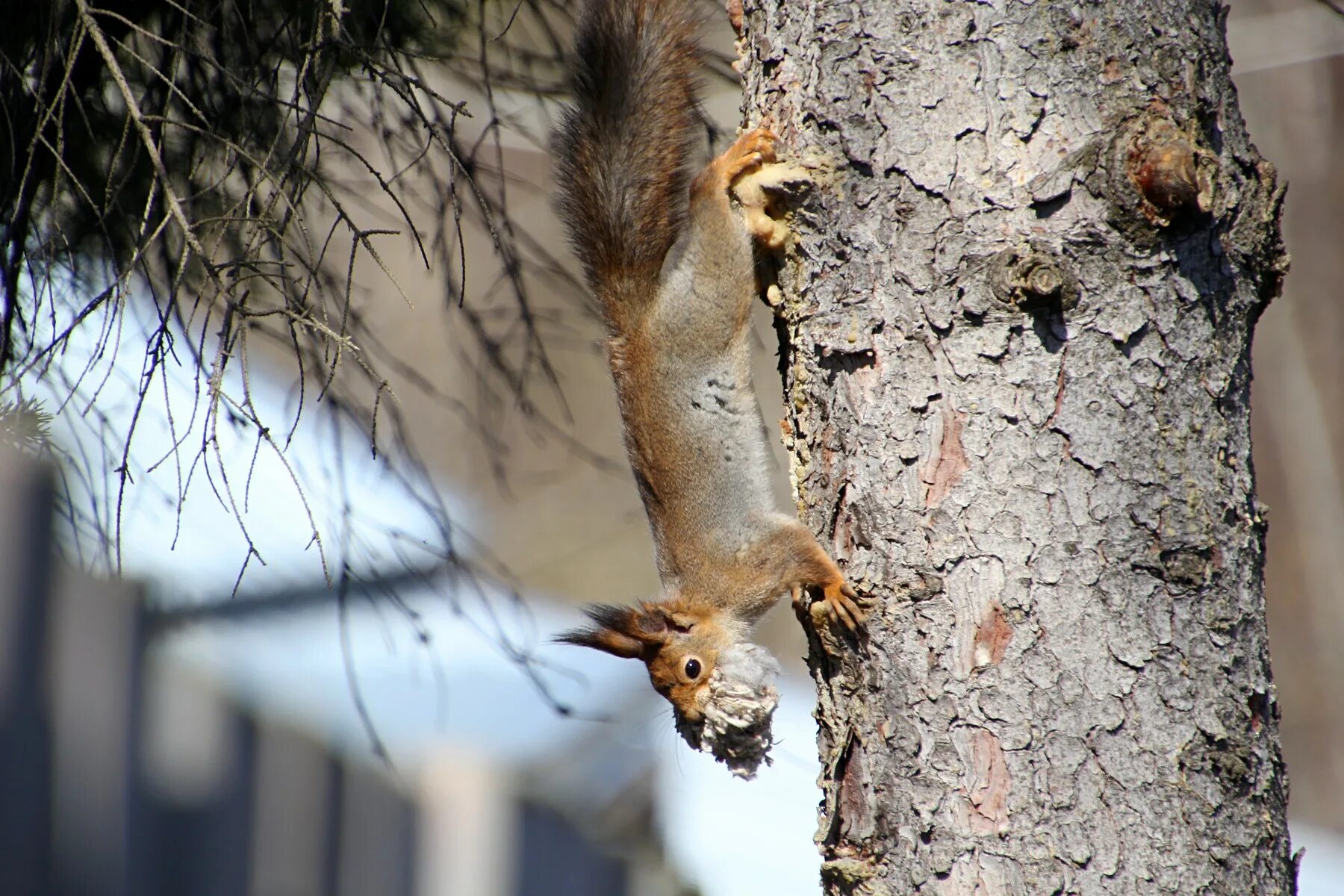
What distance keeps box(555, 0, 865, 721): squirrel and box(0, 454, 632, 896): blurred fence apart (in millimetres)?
1145

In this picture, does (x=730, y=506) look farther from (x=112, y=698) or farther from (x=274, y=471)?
(x=274, y=471)

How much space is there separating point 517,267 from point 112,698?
1426 mm

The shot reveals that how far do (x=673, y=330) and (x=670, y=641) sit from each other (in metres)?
0.57

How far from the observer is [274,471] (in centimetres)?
343

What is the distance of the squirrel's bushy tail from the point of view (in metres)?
1.93

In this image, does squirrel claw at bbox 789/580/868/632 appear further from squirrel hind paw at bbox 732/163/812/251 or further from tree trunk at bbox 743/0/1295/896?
squirrel hind paw at bbox 732/163/812/251

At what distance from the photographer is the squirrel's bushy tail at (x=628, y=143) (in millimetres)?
1932

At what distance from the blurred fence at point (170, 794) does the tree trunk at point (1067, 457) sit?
1668mm

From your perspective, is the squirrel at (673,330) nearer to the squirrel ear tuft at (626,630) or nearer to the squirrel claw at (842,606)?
the squirrel ear tuft at (626,630)

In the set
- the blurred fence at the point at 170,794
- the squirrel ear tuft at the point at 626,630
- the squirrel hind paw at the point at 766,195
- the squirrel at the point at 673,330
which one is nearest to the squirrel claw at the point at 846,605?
the squirrel at the point at 673,330

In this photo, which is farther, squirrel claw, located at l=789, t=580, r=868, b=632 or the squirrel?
the squirrel

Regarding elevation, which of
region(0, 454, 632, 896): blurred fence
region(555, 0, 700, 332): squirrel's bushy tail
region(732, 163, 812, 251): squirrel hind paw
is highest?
region(555, 0, 700, 332): squirrel's bushy tail

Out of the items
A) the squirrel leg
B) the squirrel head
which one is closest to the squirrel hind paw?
the squirrel leg

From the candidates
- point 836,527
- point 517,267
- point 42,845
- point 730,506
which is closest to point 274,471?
point 42,845
